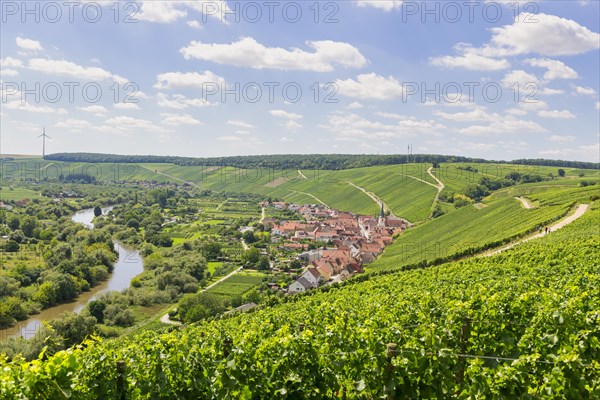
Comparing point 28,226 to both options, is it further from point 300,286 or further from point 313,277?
point 313,277

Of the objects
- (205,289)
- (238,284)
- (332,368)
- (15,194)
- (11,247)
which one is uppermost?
(332,368)

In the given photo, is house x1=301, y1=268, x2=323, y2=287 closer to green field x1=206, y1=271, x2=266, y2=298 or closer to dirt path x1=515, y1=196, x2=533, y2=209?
green field x1=206, y1=271, x2=266, y2=298

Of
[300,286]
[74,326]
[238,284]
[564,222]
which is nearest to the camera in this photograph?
[74,326]

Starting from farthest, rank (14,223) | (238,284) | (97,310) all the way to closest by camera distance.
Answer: (14,223) → (238,284) → (97,310)

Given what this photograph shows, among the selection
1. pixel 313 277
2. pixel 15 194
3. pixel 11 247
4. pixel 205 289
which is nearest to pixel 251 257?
pixel 205 289

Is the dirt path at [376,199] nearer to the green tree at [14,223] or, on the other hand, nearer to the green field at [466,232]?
the green field at [466,232]

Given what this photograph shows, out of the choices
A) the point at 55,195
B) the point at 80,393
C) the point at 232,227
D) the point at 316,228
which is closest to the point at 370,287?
the point at 80,393

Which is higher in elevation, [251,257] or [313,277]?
[251,257]

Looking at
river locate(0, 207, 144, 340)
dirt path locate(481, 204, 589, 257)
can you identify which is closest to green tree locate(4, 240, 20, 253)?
river locate(0, 207, 144, 340)

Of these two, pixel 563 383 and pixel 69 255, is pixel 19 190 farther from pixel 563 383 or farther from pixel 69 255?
pixel 563 383
